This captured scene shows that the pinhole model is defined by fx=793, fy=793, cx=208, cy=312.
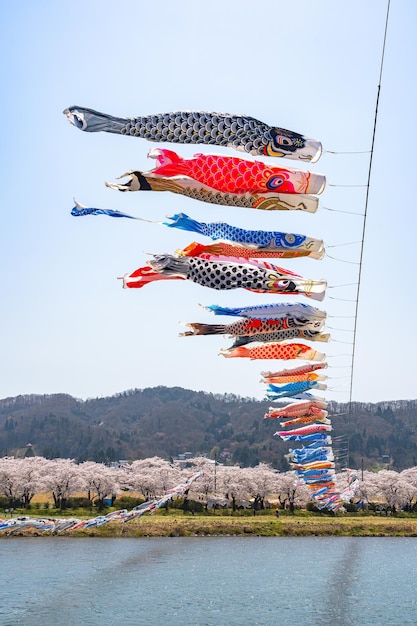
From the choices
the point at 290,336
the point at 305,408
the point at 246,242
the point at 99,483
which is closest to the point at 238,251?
the point at 246,242

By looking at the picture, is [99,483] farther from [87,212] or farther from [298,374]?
[87,212]

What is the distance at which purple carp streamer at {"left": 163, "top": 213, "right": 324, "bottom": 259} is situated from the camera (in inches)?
798

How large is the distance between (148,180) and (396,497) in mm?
83965

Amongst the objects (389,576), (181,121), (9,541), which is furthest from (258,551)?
(181,121)

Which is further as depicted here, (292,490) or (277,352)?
(292,490)

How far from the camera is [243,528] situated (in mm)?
68562

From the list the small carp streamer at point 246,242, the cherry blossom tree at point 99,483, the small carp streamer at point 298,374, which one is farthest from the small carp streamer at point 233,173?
the cherry blossom tree at point 99,483

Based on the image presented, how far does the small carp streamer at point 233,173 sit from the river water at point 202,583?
1736cm

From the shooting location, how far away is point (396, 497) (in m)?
95.1

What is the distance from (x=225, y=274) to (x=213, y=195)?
2155mm

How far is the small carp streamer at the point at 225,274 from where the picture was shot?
1973 cm

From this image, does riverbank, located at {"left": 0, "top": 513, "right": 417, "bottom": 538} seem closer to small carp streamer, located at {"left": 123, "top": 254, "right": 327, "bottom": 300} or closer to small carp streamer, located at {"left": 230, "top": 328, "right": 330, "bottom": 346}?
small carp streamer, located at {"left": 230, "top": 328, "right": 330, "bottom": 346}

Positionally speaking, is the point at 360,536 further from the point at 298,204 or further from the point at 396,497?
the point at 298,204

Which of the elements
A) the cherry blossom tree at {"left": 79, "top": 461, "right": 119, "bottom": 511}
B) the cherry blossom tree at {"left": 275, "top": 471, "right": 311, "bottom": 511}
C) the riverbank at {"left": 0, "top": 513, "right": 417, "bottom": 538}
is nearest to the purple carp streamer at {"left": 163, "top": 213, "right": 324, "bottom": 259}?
the riverbank at {"left": 0, "top": 513, "right": 417, "bottom": 538}
